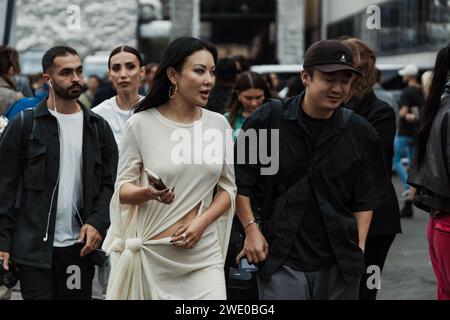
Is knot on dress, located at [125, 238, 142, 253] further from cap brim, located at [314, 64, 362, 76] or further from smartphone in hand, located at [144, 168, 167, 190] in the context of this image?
cap brim, located at [314, 64, 362, 76]

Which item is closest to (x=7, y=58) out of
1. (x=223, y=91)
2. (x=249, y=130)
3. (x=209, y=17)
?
(x=223, y=91)

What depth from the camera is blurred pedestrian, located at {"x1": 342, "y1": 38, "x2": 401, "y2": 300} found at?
5.80 m

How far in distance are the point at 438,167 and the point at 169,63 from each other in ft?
4.68

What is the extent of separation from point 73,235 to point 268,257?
4.57 ft

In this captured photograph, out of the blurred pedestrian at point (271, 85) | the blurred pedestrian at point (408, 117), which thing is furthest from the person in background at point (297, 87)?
the blurred pedestrian at point (408, 117)

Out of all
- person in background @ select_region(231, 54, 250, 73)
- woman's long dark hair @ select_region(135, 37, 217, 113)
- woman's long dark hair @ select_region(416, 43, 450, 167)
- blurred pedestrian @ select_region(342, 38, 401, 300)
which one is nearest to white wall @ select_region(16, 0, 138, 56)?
person in background @ select_region(231, 54, 250, 73)

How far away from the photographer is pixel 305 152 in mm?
4730

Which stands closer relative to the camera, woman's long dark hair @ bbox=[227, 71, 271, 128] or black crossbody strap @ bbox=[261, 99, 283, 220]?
black crossbody strap @ bbox=[261, 99, 283, 220]

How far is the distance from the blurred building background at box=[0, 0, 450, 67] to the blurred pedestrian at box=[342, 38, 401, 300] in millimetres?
17005

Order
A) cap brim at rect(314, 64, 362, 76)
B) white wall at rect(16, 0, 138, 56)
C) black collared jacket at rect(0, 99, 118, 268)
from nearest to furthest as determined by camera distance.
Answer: cap brim at rect(314, 64, 362, 76), black collared jacket at rect(0, 99, 118, 268), white wall at rect(16, 0, 138, 56)

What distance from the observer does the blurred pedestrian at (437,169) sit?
5.12 meters

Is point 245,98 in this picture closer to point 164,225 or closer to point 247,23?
point 164,225
